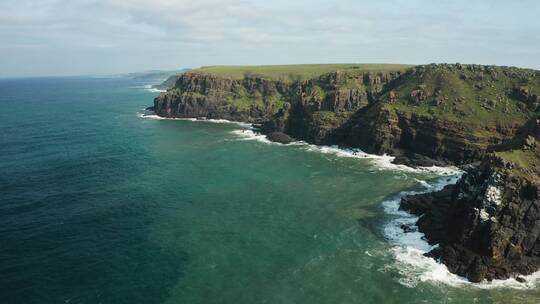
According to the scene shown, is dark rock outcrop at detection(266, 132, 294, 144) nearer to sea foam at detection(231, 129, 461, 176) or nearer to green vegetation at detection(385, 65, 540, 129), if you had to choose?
sea foam at detection(231, 129, 461, 176)

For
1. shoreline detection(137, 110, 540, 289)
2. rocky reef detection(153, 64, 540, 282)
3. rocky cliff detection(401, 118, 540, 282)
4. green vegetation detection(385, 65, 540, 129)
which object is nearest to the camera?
shoreline detection(137, 110, 540, 289)

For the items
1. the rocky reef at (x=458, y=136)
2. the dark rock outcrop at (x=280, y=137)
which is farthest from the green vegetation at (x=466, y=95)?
the dark rock outcrop at (x=280, y=137)

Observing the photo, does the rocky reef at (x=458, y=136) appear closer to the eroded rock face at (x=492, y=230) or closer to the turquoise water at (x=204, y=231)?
the eroded rock face at (x=492, y=230)

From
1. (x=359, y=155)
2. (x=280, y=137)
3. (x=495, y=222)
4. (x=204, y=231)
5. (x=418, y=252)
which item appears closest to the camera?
(x=495, y=222)

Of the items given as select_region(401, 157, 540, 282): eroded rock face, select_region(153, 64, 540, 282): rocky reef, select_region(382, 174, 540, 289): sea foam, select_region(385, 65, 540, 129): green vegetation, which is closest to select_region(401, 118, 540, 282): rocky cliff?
select_region(401, 157, 540, 282): eroded rock face

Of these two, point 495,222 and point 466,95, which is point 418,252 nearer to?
point 495,222

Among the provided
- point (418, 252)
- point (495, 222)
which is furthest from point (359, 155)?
point (495, 222)
